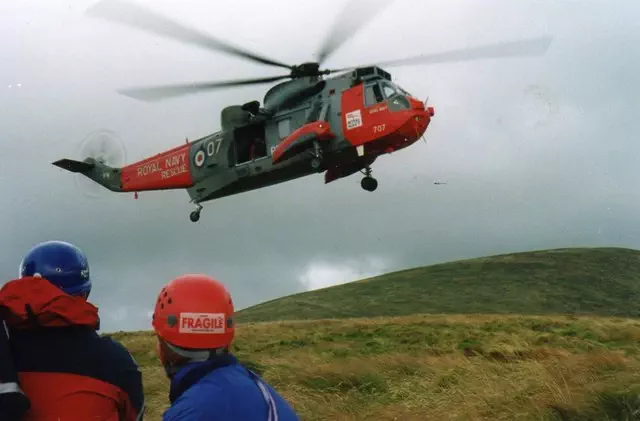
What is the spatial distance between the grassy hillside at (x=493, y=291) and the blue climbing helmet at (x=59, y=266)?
48.7 m

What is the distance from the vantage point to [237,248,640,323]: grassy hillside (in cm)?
5434

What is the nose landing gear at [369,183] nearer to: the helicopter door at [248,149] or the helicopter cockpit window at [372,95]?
the helicopter cockpit window at [372,95]

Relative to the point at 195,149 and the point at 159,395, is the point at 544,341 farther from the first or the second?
the point at 195,149

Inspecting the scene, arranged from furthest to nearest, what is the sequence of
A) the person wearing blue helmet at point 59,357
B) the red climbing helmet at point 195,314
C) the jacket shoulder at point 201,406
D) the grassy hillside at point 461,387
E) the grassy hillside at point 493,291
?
the grassy hillside at point 493,291, the grassy hillside at point 461,387, the person wearing blue helmet at point 59,357, the red climbing helmet at point 195,314, the jacket shoulder at point 201,406

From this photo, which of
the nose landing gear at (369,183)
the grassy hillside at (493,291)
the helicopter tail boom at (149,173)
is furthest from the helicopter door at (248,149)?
the grassy hillside at (493,291)

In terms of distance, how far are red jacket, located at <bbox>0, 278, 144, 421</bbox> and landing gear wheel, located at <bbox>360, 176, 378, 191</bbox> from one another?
1824cm

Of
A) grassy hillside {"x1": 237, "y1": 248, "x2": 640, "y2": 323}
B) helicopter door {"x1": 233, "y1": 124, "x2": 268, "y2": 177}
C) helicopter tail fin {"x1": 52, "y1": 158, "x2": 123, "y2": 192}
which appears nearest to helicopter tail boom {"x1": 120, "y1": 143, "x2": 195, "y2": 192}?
helicopter tail fin {"x1": 52, "y1": 158, "x2": 123, "y2": 192}

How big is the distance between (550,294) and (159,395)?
5369cm

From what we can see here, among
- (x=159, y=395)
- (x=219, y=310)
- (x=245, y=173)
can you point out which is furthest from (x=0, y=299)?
(x=245, y=173)

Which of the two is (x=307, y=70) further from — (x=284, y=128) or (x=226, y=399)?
(x=226, y=399)

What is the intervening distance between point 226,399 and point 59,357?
1.35 metres

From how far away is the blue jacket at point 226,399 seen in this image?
2.44 m

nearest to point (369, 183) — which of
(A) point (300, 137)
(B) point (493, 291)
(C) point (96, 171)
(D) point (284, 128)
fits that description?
(A) point (300, 137)

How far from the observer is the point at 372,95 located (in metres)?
19.9
